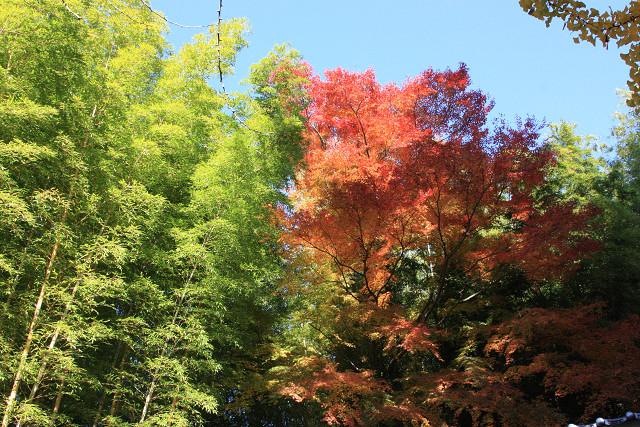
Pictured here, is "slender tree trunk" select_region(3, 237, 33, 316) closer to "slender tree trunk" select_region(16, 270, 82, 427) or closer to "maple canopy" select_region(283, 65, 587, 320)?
"slender tree trunk" select_region(16, 270, 82, 427)

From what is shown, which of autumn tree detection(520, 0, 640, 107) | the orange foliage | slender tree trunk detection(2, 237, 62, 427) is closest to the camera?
Result: autumn tree detection(520, 0, 640, 107)

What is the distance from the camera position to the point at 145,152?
5863 millimetres

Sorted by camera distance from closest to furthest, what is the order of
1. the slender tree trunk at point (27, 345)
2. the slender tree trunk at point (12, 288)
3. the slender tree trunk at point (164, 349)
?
the slender tree trunk at point (27, 345) < the slender tree trunk at point (12, 288) < the slender tree trunk at point (164, 349)

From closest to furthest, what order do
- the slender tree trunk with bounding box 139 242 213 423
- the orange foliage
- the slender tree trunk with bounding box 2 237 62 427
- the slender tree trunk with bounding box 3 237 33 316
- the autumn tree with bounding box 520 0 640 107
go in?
the autumn tree with bounding box 520 0 640 107
the slender tree trunk with bounding box 2 237 62 427
the slender tree trunk with bounding box 3 237 33 316
the orange foliage
the slender tree trunk with bounding box 139 242 213 423

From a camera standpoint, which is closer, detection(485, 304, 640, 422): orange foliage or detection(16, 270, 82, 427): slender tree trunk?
detection(16, 270, 82, 427): slender tree trunk

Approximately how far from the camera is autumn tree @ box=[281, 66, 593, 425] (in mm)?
5645

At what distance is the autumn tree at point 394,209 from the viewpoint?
5645mm

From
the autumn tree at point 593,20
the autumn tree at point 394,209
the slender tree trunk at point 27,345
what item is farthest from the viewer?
the autumn tree at point 394,209

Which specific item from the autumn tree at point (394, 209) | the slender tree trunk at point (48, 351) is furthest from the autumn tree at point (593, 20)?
the slender tree trunk at point (48, 351)

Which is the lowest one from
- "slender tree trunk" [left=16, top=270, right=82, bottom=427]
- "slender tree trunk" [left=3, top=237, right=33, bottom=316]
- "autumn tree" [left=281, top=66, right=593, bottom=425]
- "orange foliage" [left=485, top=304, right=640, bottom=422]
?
"slender tree trunk" [left=16, top=270, right=82, bottom=427]

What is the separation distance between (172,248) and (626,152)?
14.2 m

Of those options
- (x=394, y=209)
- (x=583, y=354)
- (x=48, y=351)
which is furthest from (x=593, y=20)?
(x=583, y=354)

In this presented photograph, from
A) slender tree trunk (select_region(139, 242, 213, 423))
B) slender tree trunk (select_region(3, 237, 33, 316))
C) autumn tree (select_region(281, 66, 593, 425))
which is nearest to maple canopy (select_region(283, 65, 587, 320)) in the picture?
autumn tree (select_region(281, 66, 593, 425))

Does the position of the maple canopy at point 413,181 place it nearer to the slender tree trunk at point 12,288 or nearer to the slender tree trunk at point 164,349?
the slender tree trunk at point 164,349
